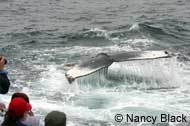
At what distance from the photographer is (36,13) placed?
32.8m

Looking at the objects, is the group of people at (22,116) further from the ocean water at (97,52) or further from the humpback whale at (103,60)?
the humpback whale at (103,60)

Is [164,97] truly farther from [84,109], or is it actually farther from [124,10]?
[124,10]

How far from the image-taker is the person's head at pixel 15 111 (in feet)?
21.7

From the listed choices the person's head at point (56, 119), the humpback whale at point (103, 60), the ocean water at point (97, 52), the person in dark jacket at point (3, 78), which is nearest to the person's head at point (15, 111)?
the person's head at point (56, 119)

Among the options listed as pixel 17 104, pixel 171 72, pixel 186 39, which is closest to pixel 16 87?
pixel 171 72

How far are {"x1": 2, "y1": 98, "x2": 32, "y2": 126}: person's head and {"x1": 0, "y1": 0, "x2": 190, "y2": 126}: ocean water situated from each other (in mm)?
5232

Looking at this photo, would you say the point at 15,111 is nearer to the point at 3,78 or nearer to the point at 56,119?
the point at 56,119

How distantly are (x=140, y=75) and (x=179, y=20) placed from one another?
1333cm

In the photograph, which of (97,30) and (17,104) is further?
(97,30)

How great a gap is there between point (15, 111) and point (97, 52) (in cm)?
1340

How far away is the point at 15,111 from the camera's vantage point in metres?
6.65

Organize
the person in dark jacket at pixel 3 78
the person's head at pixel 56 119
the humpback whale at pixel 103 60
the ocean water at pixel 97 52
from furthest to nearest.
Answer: the humpback whale at pixel 103 60, the ocean water at pixel 97 52, the person in dark jacket at pixel 3 78, the person's head at pixel 56 119

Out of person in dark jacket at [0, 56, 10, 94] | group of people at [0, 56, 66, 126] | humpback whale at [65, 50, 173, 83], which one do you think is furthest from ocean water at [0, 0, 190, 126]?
group of people at [0, 56, 66, 126]

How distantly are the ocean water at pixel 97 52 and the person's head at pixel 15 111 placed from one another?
206 inches
